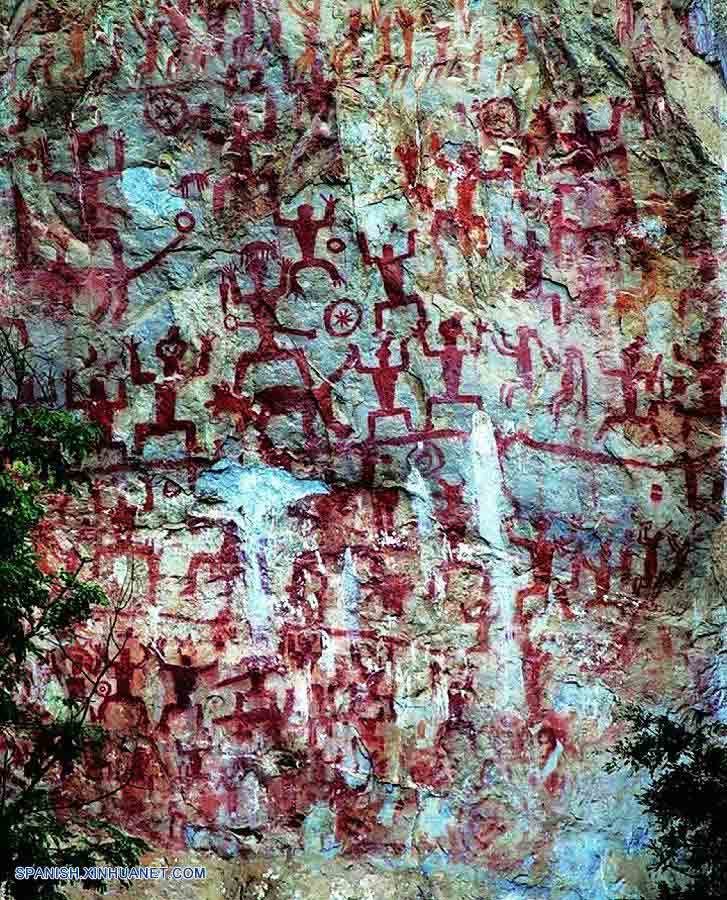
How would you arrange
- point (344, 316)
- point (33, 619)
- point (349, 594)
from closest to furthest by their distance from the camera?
point (33, 619)
point (349, 594)
point (344, 316)

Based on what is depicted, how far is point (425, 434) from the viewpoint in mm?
6895

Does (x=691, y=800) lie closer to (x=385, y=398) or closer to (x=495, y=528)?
(x=495, y=528)

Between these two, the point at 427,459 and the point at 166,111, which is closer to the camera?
the point at 427,459

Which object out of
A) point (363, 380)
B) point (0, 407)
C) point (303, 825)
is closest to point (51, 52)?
point (0, 407)

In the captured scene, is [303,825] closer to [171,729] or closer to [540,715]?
[171,729]

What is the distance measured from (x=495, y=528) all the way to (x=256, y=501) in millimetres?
1041

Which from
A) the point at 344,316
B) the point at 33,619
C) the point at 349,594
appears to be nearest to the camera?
the point at 33,619

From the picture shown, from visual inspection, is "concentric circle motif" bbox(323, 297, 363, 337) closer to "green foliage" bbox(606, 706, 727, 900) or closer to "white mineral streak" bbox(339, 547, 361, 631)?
"white mineral streak" bbox(339, 547, 361, 631)

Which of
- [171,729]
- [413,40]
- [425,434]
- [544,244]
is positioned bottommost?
[171,729]

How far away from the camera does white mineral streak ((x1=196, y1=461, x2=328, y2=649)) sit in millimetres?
6898

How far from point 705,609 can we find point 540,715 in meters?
0.84

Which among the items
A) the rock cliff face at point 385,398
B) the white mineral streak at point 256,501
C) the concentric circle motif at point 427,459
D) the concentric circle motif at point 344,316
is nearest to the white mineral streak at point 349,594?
the rock cliff face at point 385,398

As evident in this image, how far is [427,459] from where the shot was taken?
688cm

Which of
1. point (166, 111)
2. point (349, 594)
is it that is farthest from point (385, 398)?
point (166, 111)
